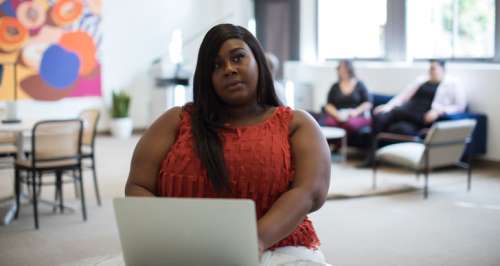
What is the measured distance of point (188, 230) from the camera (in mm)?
1373

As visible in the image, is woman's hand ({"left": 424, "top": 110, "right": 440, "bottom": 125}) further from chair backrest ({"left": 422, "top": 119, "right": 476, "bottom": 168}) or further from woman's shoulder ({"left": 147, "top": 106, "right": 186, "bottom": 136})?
woman's shoulder ({"left": 147, "top": 106, "right": 186, "bottom": 136})

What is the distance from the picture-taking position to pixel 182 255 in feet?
4.64

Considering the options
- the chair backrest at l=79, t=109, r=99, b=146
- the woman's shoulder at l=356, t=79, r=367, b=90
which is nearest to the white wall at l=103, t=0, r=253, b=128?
the woman's shoulder at l=356, t=79, r=367, b=90

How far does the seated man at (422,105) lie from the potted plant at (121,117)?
3.92 m

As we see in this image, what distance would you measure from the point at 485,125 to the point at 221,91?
5578 millimetres

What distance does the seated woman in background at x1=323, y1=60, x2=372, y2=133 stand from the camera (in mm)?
7566

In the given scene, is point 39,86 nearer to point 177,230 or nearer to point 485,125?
point 485,125

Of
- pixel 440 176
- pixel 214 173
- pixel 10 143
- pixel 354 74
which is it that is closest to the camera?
pixel 214 173

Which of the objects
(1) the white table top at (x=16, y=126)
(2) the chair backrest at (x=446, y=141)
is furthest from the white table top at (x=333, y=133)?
(1) the white table top at (x=16, y=126)

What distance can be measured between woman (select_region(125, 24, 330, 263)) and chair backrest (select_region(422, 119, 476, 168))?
3.97m

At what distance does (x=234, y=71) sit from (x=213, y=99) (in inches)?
4.8

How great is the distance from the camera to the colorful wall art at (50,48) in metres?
9.05

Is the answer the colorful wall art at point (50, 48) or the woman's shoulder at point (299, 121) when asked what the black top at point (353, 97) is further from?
the woman's shoulder at point (299, 121)

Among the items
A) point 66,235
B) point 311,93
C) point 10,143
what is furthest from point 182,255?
point 311,93
